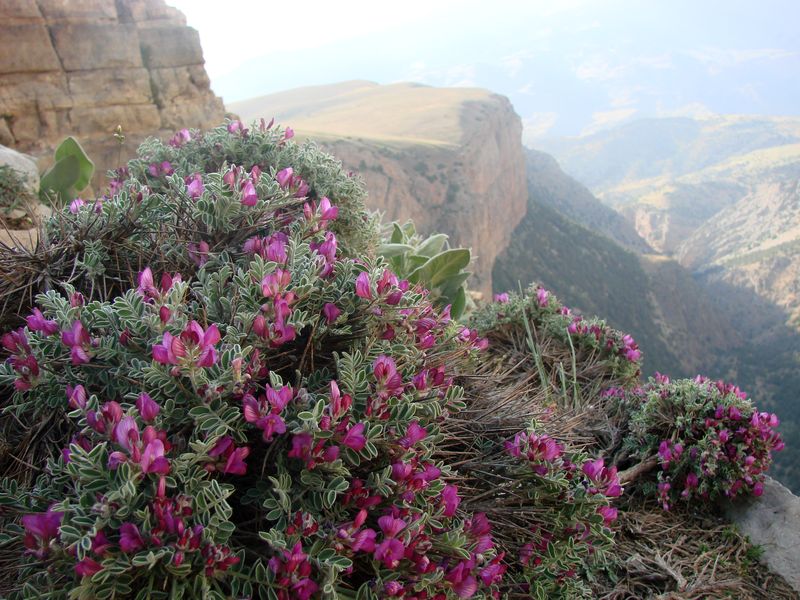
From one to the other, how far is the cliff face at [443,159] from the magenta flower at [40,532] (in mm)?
26989

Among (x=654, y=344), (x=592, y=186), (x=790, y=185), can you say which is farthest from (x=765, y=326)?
(x=592, y=186)

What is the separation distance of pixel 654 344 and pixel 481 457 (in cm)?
5065

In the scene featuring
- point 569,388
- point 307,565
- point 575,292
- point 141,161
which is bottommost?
point 575,292

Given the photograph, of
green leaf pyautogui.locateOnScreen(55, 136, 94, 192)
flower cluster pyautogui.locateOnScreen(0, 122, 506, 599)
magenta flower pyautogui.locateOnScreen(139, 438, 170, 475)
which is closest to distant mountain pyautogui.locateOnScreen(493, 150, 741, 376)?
green leaf pyautogui.locateOnScreen(55, 136, 94, 192)

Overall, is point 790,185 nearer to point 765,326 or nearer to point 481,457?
point 765,326

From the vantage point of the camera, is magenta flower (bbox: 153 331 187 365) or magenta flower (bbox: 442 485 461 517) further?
magenta flower (bbox: 442 485 461 517)

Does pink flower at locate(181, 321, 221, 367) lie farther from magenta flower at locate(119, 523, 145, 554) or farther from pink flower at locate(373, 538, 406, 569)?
pink flower at locate(373, 538, 406, 569)

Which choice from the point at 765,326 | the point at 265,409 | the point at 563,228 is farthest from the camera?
the point at 765,326

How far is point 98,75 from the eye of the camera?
46.8ft

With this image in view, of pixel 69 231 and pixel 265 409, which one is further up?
pixel 69 231

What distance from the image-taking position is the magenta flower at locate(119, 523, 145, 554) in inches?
43.5

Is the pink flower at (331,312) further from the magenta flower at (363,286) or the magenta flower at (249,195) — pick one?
the magenta flower at (249,195)

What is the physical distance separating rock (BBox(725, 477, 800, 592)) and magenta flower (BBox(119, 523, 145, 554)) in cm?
276

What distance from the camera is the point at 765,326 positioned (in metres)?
60.5
